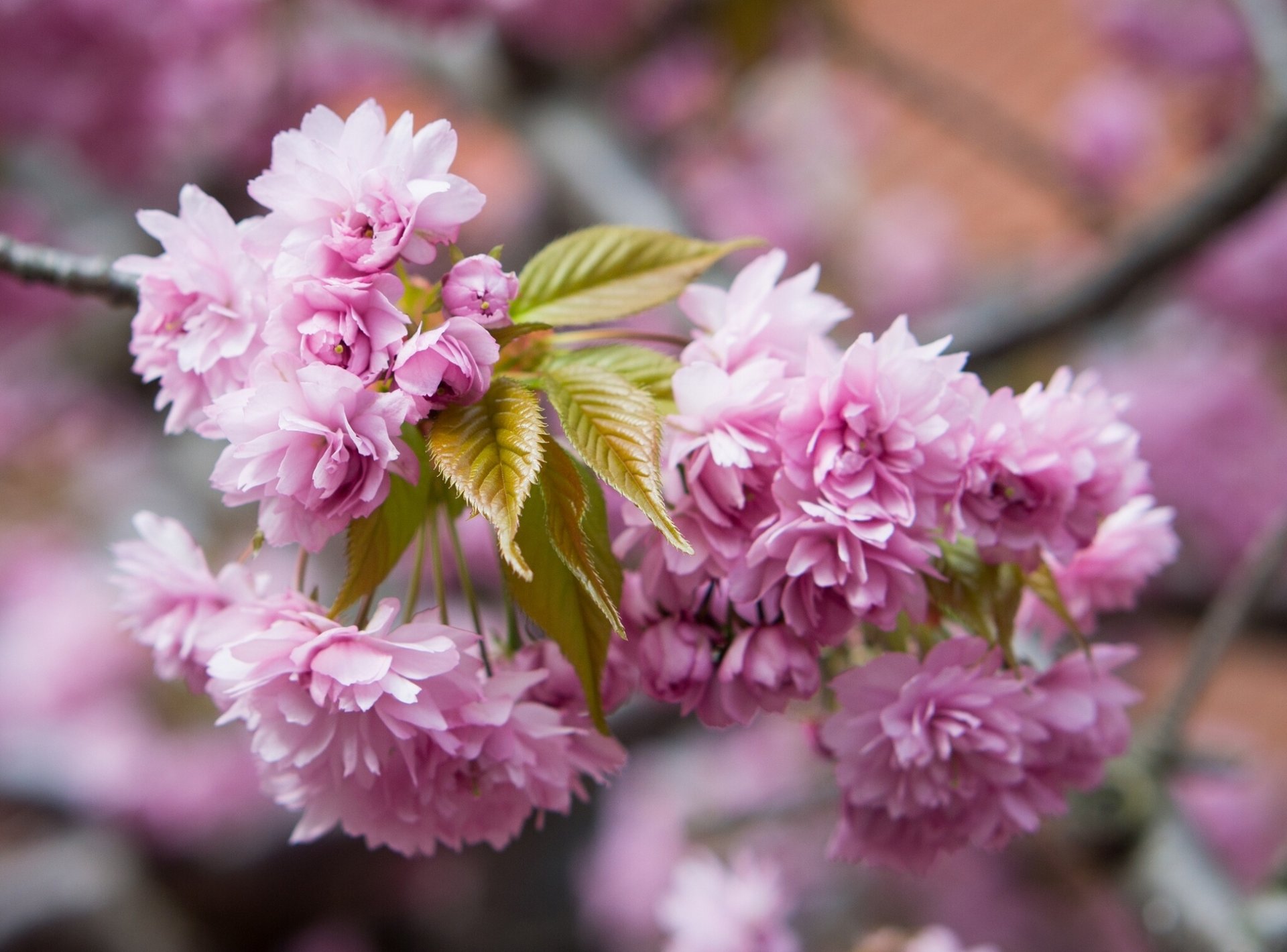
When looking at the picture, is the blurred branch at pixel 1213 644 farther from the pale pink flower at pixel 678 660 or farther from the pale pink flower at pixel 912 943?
the pale pink flower at pixel 678 660

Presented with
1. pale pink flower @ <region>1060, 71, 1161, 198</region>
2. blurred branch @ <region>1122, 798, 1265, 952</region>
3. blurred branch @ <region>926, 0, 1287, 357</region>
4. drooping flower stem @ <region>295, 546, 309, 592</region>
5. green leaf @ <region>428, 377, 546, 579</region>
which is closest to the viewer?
green leaf @ <region>428, 377, 546, 579</region>

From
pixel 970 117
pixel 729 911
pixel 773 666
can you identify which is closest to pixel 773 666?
pixel 773 666

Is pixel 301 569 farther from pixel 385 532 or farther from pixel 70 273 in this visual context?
pixel 70 273

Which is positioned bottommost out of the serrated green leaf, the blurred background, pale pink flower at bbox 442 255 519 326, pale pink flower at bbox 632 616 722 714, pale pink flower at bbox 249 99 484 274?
the blurred background

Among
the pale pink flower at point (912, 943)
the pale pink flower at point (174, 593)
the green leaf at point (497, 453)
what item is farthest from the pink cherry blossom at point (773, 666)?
the pale pink flower at point (912, 943)

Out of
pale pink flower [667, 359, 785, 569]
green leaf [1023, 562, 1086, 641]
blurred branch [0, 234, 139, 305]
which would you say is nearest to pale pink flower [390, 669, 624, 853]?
pale pink flower [667, 359, 785, 569]

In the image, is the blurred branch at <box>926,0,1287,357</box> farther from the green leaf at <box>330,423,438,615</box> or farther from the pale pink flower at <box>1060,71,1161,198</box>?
the green leaf at <box>330,423,438,615</box>
